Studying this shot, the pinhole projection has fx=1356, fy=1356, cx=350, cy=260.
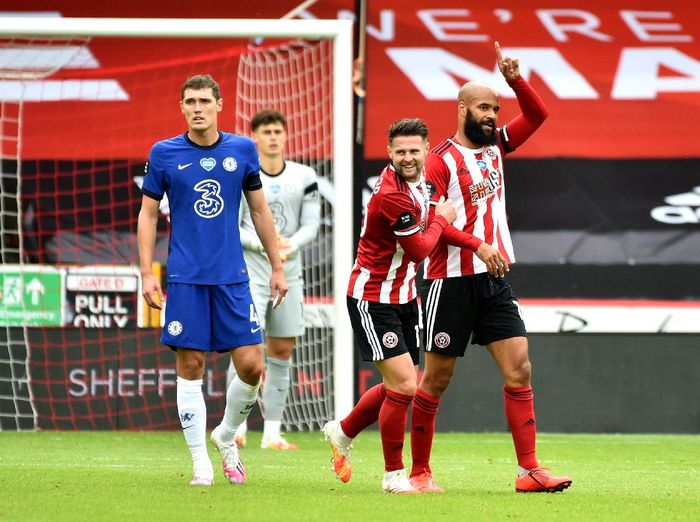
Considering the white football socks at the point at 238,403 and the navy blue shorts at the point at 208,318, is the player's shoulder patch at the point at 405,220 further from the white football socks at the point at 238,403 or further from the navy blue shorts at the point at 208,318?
the white football socks at the point at 238,403

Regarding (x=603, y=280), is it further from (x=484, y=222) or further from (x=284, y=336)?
(x=484, y=222)

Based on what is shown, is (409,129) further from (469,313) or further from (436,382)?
(436,382)

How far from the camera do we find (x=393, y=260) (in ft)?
19.2

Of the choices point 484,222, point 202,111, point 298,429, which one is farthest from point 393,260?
point 298,429

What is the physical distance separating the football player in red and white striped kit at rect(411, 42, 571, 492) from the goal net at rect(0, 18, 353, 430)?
12.1 ft

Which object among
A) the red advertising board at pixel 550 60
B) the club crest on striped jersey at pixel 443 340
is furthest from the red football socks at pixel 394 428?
the red advertising board at pixel 550 60

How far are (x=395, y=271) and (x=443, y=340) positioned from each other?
1.24ft

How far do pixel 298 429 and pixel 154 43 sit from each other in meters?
3.14

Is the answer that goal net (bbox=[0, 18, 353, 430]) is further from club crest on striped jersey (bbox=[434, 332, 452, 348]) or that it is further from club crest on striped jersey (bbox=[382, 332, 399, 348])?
club crest on striped jersey (bbox=[382, 332, 399, 348])

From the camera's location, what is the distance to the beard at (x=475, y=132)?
234 inches

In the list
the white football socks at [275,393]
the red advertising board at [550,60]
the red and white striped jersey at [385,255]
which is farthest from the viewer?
the red advertising board at [550,60]

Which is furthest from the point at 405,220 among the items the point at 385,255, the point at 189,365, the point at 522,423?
the point at 189,365

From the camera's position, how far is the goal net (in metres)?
9.84

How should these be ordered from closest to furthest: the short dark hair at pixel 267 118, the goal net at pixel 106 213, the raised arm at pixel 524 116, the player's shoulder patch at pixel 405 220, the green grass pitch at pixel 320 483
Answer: the green grass pitch at pixel 320 483, the player's shoulder patch at pixel 405 220, the raised arm at pixel 524 116, the short dark hair at pixel 267 118, the goal net at pixel 106 213
